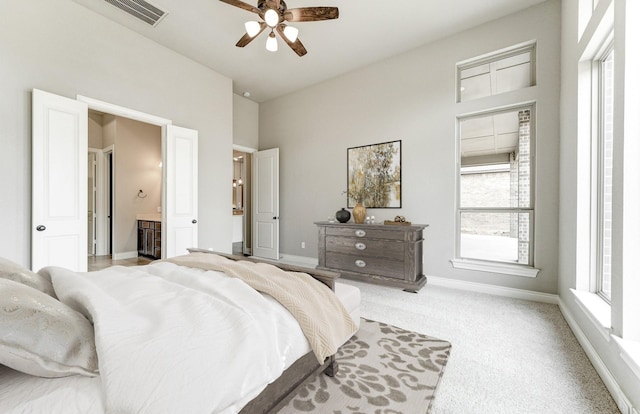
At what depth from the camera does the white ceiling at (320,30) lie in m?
3.06

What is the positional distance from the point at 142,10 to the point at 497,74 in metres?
4.42

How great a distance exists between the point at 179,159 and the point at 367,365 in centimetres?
367

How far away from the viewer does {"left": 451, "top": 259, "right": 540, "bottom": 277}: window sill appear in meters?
3.12

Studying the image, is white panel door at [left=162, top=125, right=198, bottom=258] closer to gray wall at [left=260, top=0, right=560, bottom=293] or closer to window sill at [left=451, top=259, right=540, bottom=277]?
gray wall at [left=260, top=0, right=560, bottom=293]

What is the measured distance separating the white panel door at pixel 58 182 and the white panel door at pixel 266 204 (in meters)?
2.94

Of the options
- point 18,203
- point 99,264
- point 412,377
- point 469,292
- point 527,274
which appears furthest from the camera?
point 99,264

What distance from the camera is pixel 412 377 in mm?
1681

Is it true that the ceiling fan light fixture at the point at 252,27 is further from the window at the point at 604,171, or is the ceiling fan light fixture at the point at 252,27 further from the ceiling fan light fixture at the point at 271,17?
the window at the point at 604,171

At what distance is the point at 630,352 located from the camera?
131 centimetres

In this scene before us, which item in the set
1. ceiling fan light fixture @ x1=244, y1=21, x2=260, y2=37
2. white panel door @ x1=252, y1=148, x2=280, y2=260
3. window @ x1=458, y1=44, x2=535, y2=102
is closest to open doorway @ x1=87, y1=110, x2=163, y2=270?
white panel door @ x1=252, y1=148, x2=280, y2=260

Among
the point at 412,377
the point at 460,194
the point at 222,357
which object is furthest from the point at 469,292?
the point at 222,357

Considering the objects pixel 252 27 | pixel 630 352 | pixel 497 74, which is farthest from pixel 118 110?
pixel 630 352

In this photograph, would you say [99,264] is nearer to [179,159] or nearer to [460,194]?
[179,159]

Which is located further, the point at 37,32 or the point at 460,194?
the point at 460,194
